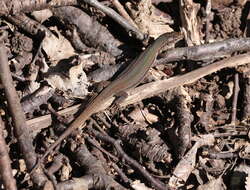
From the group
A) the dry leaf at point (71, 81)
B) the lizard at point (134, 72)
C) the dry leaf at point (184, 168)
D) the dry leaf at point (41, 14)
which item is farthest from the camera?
the dry leaf at point (41, 14)

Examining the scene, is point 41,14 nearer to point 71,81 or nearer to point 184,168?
point 71,81

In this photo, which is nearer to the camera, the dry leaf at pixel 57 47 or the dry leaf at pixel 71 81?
the dry leaf at pixel 71 81

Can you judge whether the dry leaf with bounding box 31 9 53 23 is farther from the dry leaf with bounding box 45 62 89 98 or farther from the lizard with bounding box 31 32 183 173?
the lizard with bounding box 31 32 183 173

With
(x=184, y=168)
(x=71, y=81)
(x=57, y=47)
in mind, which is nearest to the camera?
(x=184, y=168)

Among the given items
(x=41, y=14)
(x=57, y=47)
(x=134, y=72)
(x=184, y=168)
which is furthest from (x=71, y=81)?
(x=184, y=168)

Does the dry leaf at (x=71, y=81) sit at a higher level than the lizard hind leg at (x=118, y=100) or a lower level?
higher

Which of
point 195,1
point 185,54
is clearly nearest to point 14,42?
point 185,54

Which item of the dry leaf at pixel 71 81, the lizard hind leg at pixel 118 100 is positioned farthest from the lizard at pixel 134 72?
the dry leaf at pixel 71 81

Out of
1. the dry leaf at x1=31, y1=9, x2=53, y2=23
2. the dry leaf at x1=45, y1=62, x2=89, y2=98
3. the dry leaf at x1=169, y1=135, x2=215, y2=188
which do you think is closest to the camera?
the dry leaf at x1=169, y1=135, x2=215, y2=188

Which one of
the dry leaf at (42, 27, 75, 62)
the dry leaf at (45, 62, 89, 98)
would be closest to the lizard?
the dry leaf at (45, 62, 89, 98)

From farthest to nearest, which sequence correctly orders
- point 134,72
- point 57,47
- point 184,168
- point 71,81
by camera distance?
point 134,72 < point 57,47 < point 71,81 < point 184,168

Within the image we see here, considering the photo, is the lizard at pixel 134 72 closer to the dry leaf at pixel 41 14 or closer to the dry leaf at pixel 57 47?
the dry leaf at pixel 57 47

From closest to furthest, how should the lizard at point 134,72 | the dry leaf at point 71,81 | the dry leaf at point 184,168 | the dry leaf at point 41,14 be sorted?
the dry leaf at point 184,168, the dry leaf at point 71,81, the lizard at point 134,72, the dry leaf at point 41,14
